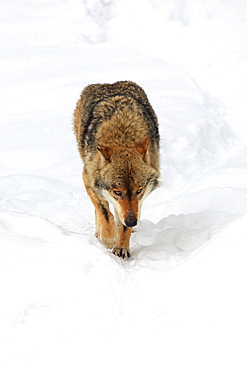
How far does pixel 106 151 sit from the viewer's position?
4.29 m

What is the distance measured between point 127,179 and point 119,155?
0.90 ft

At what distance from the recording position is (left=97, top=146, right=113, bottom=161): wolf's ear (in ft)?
14.0

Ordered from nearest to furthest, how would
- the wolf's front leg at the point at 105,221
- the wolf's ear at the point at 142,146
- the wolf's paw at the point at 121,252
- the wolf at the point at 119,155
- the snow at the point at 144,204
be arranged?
1. the snow at the point at 144,204
2. the wolf at the point at 119,155
3. the wolf's ear at the point at 142,146
4. the wolf's paw at the point at 121,252
5. the wolf's front leg at the point at 105,221

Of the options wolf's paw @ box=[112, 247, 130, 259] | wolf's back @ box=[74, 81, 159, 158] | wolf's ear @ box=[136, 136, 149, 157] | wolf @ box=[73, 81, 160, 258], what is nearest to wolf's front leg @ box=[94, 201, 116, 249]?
wolf @ box=[73, 81, 160, 258]

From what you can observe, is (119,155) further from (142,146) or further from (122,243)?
(122,243)

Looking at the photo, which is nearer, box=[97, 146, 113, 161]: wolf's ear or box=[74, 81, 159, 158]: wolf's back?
box=[97, 146, 113, 161]: wolf's ear

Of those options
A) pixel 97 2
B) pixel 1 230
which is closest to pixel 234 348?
pixel 1 230

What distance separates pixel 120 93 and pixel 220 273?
9.42 feet

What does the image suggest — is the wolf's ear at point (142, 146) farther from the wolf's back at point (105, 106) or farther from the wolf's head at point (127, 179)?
the wolf's back at point (105, 106)

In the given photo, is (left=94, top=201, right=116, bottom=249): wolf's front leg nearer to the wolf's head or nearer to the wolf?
the wolf

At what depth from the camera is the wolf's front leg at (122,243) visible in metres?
4.70

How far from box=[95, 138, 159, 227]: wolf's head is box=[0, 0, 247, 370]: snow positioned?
0.43 m

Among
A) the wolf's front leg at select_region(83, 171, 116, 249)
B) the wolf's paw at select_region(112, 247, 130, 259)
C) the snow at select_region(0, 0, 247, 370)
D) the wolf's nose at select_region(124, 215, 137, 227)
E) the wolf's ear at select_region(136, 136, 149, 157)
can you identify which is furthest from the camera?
the wolf's front leg at select_region(83, 171, 116, 249)

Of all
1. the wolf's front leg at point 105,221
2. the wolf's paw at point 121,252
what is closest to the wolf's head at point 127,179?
the wolf's front leg at point 105,221
